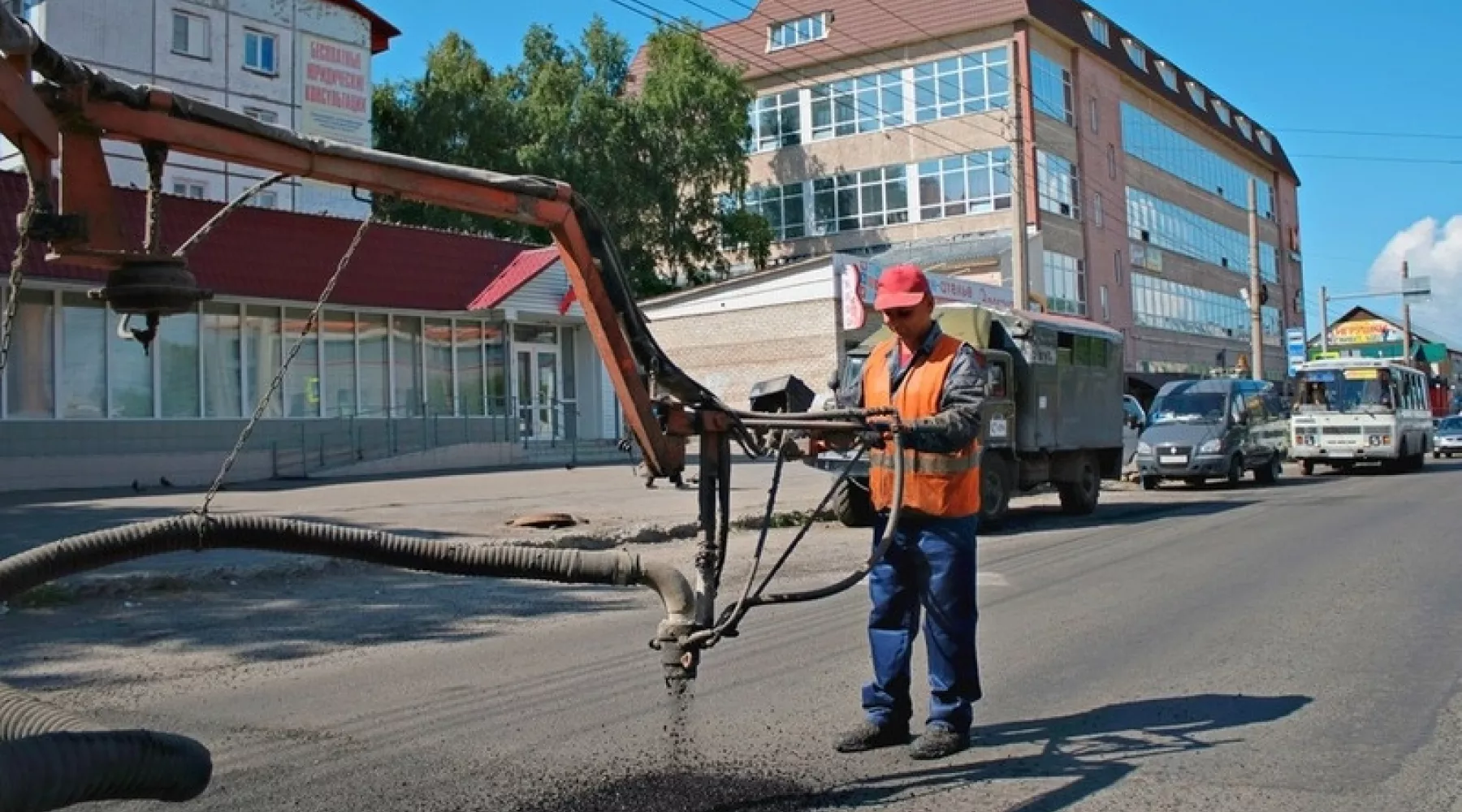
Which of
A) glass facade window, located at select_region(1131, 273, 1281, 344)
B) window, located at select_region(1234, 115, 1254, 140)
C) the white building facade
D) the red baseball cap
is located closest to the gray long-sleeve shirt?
the red baseball cap

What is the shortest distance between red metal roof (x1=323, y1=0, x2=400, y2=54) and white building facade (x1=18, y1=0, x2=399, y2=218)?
4cm

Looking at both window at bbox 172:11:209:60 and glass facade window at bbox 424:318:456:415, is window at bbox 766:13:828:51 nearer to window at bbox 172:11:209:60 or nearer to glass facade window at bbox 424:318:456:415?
window at bbox 172:11:209:60

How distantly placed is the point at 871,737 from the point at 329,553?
2454 mm

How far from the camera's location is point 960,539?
5.29 m

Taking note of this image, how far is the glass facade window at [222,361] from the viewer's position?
74.1 feet

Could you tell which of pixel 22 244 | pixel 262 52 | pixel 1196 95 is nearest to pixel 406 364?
pixel 262 52

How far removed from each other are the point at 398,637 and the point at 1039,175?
137ft

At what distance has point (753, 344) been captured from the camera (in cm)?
3841

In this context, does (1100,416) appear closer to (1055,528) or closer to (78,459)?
(1055,528)

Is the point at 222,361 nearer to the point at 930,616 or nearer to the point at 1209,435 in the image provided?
the point at 1209,435

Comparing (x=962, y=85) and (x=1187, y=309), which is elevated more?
(x=962, y=85)

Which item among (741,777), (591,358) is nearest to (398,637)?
(741,777)

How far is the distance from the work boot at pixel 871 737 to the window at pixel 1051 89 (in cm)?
4396

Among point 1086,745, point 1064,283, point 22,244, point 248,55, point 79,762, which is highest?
point 248,55
